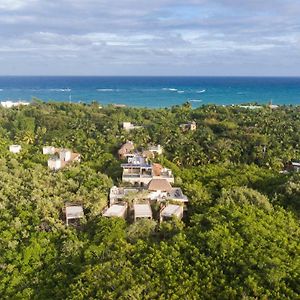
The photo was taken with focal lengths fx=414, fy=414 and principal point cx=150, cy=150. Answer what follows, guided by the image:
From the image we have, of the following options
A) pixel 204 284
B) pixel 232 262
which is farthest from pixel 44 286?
pixel 232 262

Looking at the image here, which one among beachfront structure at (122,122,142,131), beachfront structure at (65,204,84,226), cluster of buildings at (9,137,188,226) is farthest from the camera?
beachfront structure at (122,122,142,131)

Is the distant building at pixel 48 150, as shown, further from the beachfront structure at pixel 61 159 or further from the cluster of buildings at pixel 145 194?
the cluster of buildings at pixel 145 194

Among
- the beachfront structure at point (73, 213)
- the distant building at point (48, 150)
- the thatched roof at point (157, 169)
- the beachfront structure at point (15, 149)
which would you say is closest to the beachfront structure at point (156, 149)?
the thatched roof at point (157, 169)

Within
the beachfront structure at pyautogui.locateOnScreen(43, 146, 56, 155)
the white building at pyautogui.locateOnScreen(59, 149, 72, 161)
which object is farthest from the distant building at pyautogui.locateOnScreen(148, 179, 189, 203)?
the beachfront structure at pyautogui.locateOnScreen(43, 146, 56, 155)

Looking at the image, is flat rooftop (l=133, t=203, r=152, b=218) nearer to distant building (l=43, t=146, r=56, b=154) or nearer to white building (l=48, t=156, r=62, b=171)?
white building (l=48, t=156, r=62, b=171)

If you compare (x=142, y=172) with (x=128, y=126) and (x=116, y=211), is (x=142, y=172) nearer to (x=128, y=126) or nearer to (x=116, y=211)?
(x=116, y=211)

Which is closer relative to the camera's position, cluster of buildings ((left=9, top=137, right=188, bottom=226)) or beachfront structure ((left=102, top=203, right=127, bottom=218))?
beachfront structure ((left=102, top=203, right=127, bottom=218))

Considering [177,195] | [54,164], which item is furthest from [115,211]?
[54,164]
